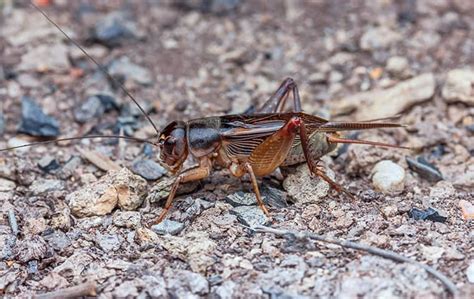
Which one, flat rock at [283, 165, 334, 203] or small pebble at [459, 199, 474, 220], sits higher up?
flat rock at [283, 165, 334, 203]

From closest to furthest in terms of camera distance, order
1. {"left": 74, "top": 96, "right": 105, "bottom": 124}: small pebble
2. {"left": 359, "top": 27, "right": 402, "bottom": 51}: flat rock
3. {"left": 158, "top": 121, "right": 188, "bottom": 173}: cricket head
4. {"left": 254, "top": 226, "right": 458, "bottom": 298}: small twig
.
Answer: {"left": 254, "top": 226, "right": 458, "bottom": 298}: small twig < {"left": 158, "top": 121, "right": 188, "bottom": 173}: cricket head < {"left": 74, "top": 96, "right": 105, "bottom": 124}: small pebble < {"left": 359, "top": 27, "right": 402, "bottom": 51}: flat rock

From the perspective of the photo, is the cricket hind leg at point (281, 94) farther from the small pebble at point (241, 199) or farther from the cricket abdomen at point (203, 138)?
the small pebble at point (241, 199)

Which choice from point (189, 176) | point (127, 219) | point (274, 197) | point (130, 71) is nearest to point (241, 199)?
point (274, 197)

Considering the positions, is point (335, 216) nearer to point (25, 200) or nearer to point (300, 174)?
point (300, 174)

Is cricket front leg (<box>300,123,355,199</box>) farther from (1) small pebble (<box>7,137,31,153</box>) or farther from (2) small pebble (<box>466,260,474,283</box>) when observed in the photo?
(1) small pebble (<box>7,137,31,153</box>)

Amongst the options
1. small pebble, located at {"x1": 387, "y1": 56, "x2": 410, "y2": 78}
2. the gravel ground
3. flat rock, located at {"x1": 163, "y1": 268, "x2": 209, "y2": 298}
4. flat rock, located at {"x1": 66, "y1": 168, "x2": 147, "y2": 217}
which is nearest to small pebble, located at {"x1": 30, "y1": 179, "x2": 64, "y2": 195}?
the gravel ground

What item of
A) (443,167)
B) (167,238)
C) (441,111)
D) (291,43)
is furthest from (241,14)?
(167,238)

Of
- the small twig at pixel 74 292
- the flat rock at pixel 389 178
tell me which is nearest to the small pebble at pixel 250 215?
the flat rock at pixel 389 178
